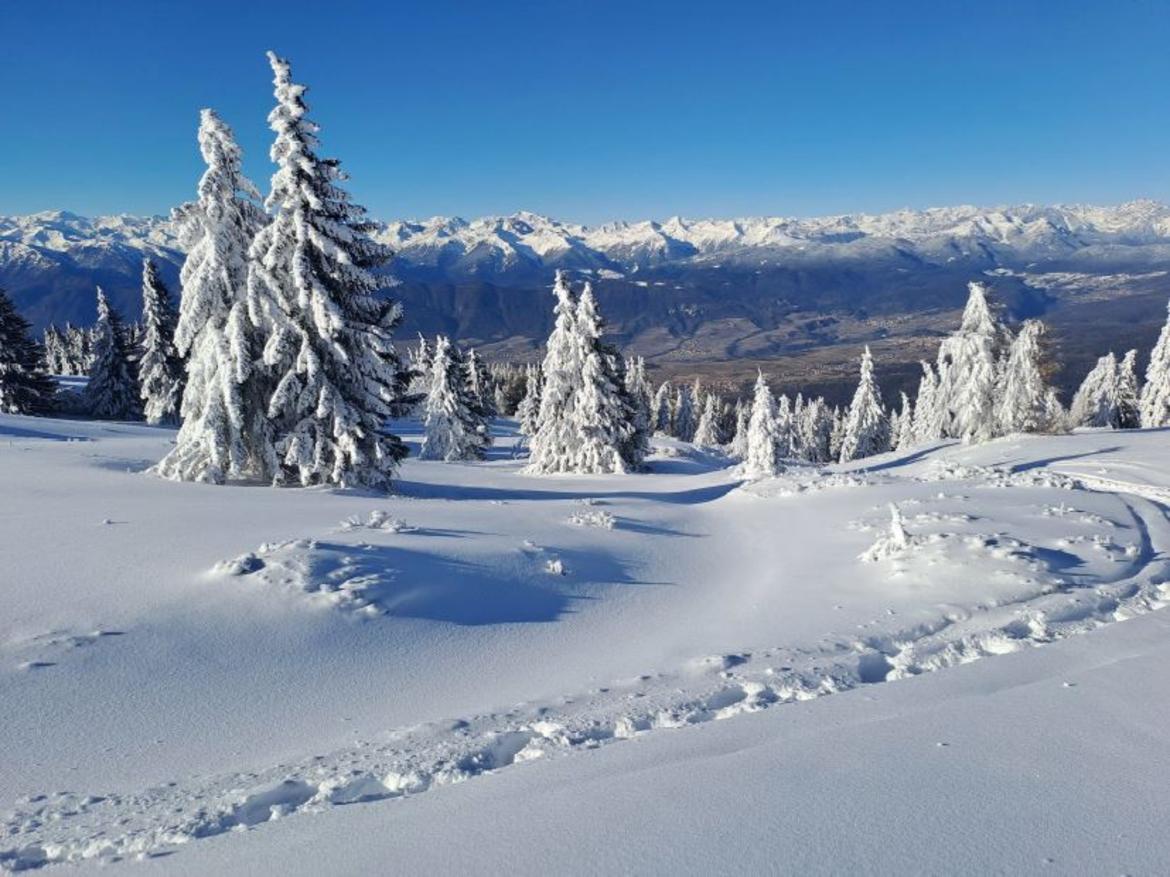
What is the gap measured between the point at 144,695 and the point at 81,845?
6.71ft

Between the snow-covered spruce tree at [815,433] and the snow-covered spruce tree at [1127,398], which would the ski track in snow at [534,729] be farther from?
the snow-covered spruce tree at [815,433]

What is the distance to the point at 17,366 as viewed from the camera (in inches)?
1678

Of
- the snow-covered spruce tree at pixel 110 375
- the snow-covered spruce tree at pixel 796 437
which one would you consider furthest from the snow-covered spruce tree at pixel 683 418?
the snow-covered spruce tree at pixel 110 375

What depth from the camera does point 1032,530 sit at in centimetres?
1153

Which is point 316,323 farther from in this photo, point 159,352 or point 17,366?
point 17,366

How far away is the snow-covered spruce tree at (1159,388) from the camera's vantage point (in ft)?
161

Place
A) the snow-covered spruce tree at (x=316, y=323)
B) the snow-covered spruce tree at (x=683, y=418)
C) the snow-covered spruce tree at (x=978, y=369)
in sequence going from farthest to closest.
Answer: the snow-covered spruce tree at (x=683, y=418), the snow-covered spruce tree at (x=978, y=369), the snow-covered spruce tree at (x=316, y=323)

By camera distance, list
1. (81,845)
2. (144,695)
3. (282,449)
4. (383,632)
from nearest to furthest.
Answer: (81,845), (144,695), (383,632), (282,449)

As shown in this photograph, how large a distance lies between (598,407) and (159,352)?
111 ft

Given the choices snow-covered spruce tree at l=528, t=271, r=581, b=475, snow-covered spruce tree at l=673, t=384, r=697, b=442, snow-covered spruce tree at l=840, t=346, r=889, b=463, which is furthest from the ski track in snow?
snow-covered spruce tree at l=673, t=384, r=697, b=442

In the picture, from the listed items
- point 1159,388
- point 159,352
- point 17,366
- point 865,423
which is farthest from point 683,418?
point 17,366

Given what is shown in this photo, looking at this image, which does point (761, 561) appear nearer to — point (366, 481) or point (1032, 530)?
point (1032, 530)

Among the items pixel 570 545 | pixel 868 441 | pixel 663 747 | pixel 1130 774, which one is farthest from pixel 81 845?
pixel 868 441

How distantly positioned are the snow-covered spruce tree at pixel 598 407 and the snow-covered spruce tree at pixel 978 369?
787 inches
